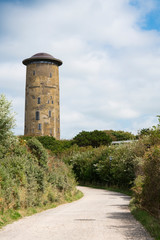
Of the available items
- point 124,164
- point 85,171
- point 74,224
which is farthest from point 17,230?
point 85,171

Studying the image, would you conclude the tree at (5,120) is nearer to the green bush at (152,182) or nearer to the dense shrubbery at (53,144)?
the green bush at (152,182)

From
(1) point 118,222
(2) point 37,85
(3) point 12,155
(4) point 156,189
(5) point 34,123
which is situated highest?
(2) point 37,85

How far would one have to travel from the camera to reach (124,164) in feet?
123

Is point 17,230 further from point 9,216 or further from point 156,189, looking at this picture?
point 156,189

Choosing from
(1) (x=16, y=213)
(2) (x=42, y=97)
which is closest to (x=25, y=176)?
(1) (x=16, y=213)

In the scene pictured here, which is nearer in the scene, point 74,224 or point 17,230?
point 17,230

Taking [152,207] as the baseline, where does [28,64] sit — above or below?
above

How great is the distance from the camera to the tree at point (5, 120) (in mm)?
23422

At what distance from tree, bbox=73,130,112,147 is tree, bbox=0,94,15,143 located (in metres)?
55.4

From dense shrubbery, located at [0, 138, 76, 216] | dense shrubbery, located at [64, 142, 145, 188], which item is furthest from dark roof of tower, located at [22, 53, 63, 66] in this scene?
dense shrubbery, located at [0, 138, 76, 216]

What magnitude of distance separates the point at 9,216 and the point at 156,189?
6088 millimetres

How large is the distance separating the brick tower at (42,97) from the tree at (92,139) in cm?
1607

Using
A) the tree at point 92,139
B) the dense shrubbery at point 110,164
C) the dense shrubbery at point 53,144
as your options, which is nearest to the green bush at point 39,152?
the dense shrubbery at point 110,164

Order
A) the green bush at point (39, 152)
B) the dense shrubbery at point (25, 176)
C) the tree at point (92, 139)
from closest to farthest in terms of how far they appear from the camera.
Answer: the dense shrubbery at point (25, 176), the green bush at point (39, 152), the tree at point (92, 139)
